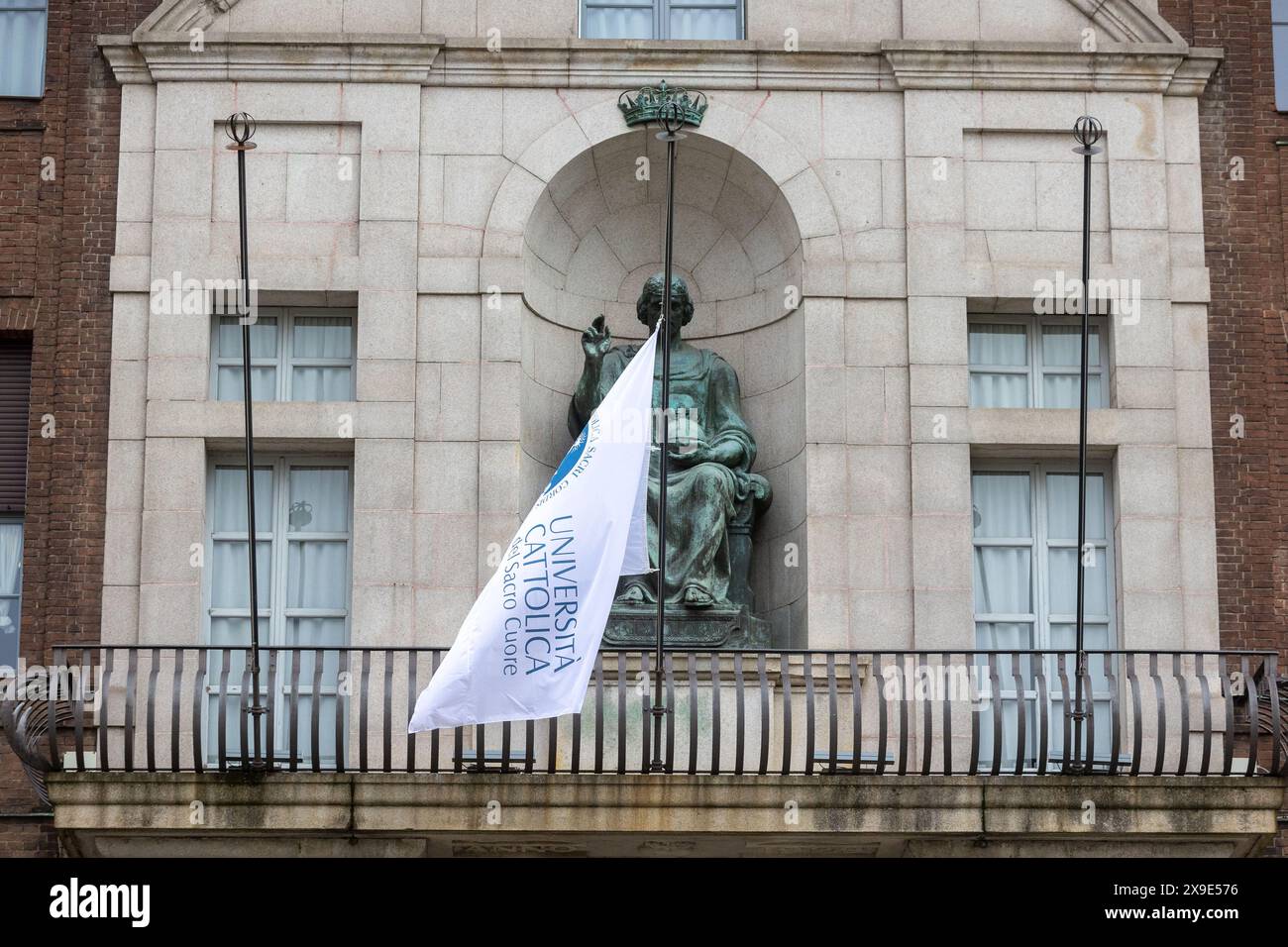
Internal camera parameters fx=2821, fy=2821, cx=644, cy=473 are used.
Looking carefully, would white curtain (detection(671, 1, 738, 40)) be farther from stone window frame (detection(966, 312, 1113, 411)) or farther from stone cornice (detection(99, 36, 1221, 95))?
stone window frame (detection(966, 312, 1113, 411))

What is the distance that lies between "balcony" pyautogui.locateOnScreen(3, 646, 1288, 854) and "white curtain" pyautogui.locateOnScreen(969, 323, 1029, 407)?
2512 mm

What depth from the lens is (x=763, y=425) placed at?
2183cm

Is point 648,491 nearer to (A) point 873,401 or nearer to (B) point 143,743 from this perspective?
(A) point 873,401

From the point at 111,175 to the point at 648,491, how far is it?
479cm

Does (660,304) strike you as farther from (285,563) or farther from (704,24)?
(285,563)

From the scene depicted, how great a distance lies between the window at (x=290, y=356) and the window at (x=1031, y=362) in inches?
188

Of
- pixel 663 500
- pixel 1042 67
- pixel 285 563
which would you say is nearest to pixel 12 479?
pixel 285 563

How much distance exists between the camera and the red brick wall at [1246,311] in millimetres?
20812

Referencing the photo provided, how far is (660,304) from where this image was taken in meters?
21.5

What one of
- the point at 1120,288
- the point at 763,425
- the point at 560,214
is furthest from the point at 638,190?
the point at 1120,288

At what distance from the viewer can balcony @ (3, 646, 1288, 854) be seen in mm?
18312

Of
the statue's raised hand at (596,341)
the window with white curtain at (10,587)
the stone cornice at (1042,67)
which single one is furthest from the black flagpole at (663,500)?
the window with white curtain at (10,587)

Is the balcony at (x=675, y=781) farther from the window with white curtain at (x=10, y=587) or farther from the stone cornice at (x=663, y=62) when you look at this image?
the stone cornice at (x=663, y=62)

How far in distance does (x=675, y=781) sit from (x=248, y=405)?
13.2ft
